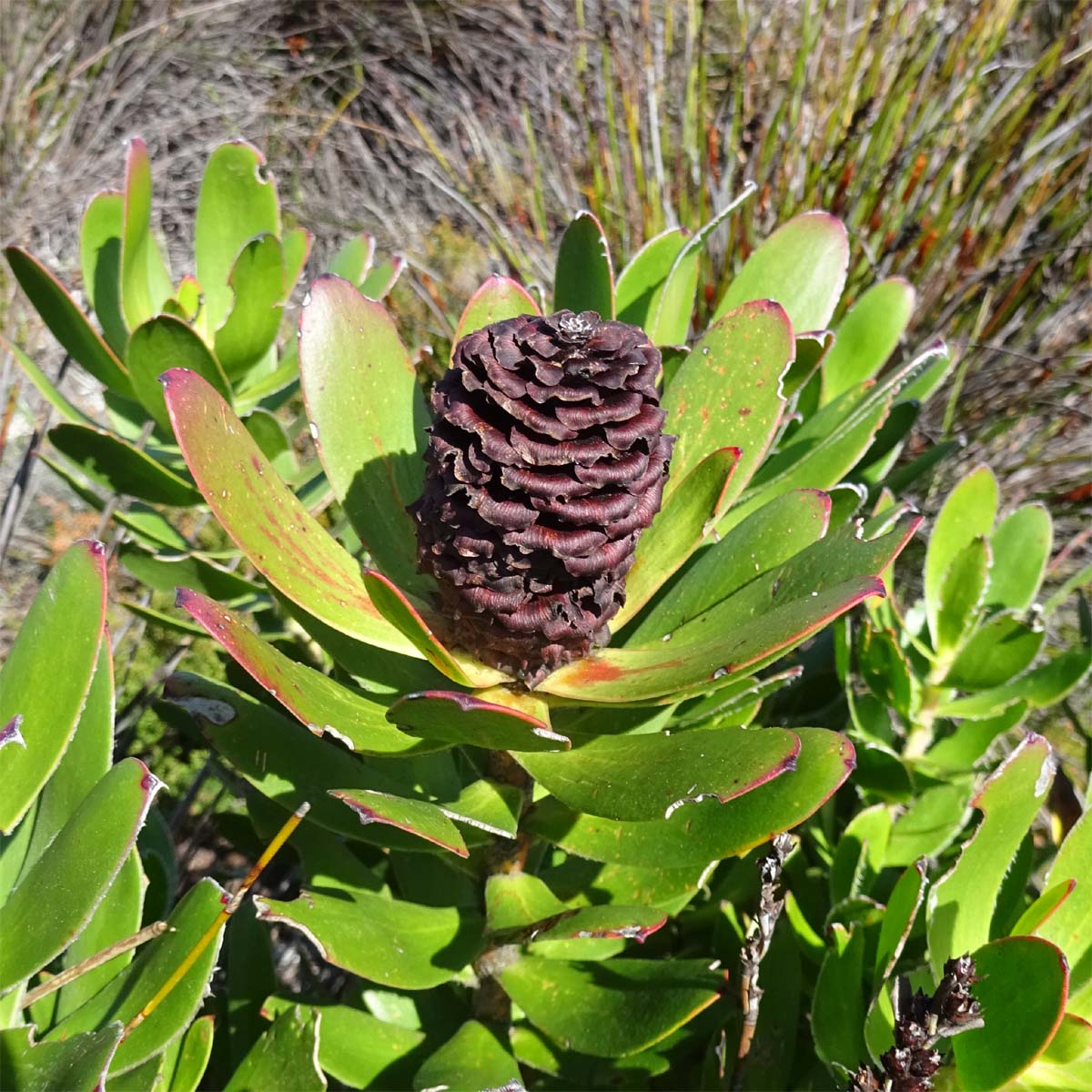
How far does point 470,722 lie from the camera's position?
774 millimetres

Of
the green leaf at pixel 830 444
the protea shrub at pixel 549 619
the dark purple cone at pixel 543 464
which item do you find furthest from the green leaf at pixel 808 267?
the dark purple cone at pixel 543 464

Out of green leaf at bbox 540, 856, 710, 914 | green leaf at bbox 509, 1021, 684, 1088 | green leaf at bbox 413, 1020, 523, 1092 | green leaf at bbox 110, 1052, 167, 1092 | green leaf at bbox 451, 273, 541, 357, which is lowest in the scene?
→ green leaf at bbox 509, 1021, 684, 1088

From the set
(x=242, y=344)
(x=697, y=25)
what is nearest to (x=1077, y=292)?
(x=697, y=25)

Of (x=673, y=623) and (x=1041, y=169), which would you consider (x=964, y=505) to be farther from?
(x=1041, y=169)

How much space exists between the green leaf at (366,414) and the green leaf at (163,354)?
330mm

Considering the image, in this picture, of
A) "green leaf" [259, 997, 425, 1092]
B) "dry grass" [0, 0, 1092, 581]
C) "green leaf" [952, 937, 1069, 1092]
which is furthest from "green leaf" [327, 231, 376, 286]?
"green leaf" [952, 937, 1069, 1092]

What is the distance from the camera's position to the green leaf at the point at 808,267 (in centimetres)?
120

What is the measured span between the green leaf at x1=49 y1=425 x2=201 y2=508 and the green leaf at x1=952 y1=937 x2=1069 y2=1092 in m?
1.09

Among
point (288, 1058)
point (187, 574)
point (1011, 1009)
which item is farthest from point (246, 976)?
point (1011, 1009)

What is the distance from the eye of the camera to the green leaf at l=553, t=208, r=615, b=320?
44.0 inches

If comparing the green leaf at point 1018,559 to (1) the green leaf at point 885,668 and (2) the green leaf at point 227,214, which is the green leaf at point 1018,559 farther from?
(2) the green leaf at point 227,214

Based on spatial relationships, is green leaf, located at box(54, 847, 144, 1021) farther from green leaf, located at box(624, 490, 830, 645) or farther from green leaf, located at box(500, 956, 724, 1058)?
green leaf, located at box(624, 490, 830, 645)

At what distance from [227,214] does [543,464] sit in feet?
3.43

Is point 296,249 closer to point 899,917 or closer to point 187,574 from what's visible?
point 187,574
